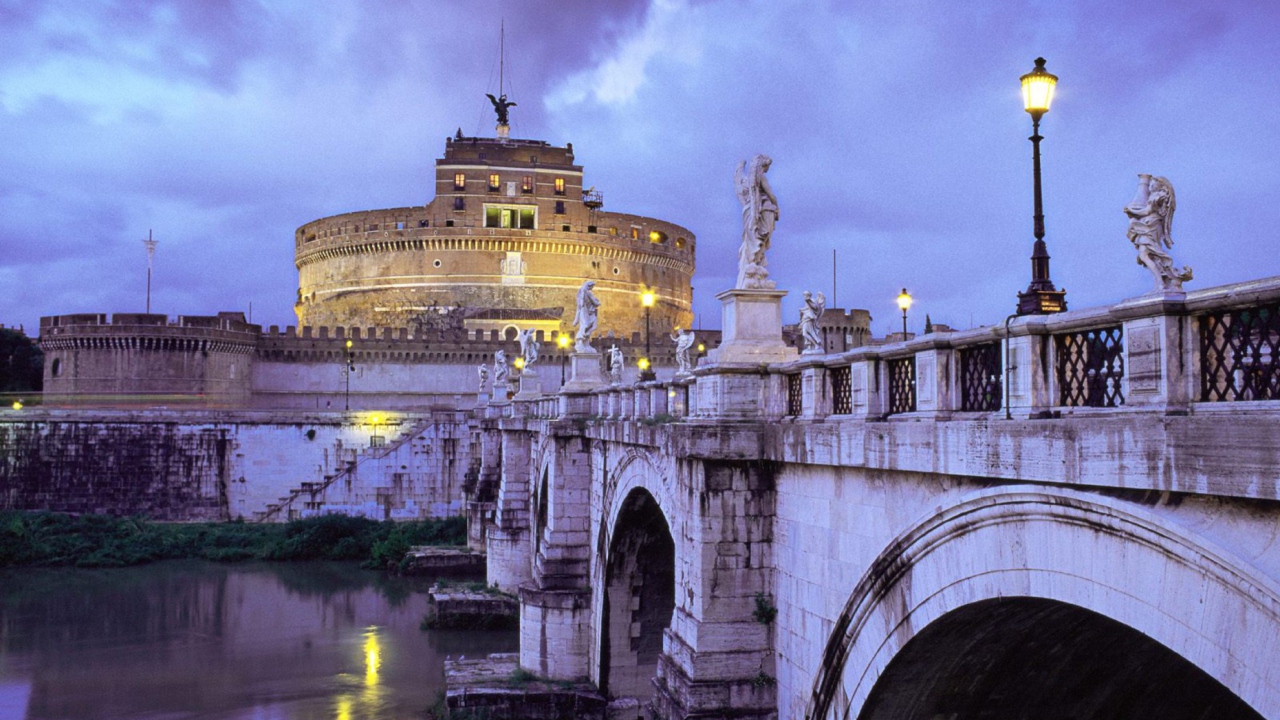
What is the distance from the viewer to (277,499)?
148 feet

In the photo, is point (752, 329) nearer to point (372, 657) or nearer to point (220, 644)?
point (372, 657)

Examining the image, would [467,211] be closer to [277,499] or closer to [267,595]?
[277,499]

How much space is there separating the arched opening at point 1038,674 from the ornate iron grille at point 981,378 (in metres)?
1.47

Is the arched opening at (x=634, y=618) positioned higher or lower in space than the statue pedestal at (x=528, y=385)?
lower

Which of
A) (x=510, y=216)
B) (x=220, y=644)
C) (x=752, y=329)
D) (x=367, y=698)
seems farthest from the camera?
(x=510, y=216)

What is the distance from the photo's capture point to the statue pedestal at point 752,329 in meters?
10.5

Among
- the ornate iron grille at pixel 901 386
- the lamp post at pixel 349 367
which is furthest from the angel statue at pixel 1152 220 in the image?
the lamp post at pixel 349 367

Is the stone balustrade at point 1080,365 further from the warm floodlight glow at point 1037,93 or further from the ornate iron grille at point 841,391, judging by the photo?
the warm floodlight glow at point 1037,93

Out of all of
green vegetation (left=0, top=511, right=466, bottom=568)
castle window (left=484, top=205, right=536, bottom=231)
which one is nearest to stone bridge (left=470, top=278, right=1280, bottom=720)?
green vegetation (left=0, top=511, right=466, bottom=568)

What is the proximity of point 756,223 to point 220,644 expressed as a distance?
21626mm

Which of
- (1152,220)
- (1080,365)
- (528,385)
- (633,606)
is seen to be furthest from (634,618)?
(1152,220)

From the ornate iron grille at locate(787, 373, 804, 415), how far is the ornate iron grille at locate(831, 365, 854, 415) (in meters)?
0.71

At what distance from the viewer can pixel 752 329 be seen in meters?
10.7

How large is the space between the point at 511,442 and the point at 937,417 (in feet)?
76.2
